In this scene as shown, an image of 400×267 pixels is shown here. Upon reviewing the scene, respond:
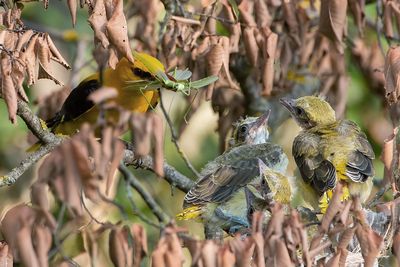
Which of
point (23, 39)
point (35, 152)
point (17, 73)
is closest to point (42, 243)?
point (17, 73)

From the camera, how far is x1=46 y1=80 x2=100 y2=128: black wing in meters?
6.95

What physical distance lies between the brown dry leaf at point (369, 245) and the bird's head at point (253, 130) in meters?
3.21

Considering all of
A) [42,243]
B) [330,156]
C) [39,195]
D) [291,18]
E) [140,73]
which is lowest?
[330,156]

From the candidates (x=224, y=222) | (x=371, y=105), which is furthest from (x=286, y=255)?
(x=371, y=105)

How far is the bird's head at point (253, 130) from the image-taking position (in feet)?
22.8

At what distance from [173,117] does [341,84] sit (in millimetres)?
1685

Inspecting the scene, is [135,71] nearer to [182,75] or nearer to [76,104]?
[76,104]

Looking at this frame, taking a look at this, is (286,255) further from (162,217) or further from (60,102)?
(60,102)

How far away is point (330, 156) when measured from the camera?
6039mm

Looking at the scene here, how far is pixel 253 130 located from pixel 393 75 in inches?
88.4

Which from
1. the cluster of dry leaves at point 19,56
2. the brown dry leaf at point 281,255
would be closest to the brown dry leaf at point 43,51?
the cluster of dry leaves at point 19,56

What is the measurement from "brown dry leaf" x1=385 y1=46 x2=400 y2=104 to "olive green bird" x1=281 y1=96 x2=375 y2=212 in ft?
3.54

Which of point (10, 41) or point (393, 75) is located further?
point (393, 75)

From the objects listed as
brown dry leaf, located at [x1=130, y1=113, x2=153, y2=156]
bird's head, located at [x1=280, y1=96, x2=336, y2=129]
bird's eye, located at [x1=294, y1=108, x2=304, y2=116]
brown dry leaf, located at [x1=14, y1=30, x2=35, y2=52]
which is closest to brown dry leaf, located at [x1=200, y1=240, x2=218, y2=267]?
brown dry leaf, located at [x1=130, y1=113, x2=153, y2=156]
